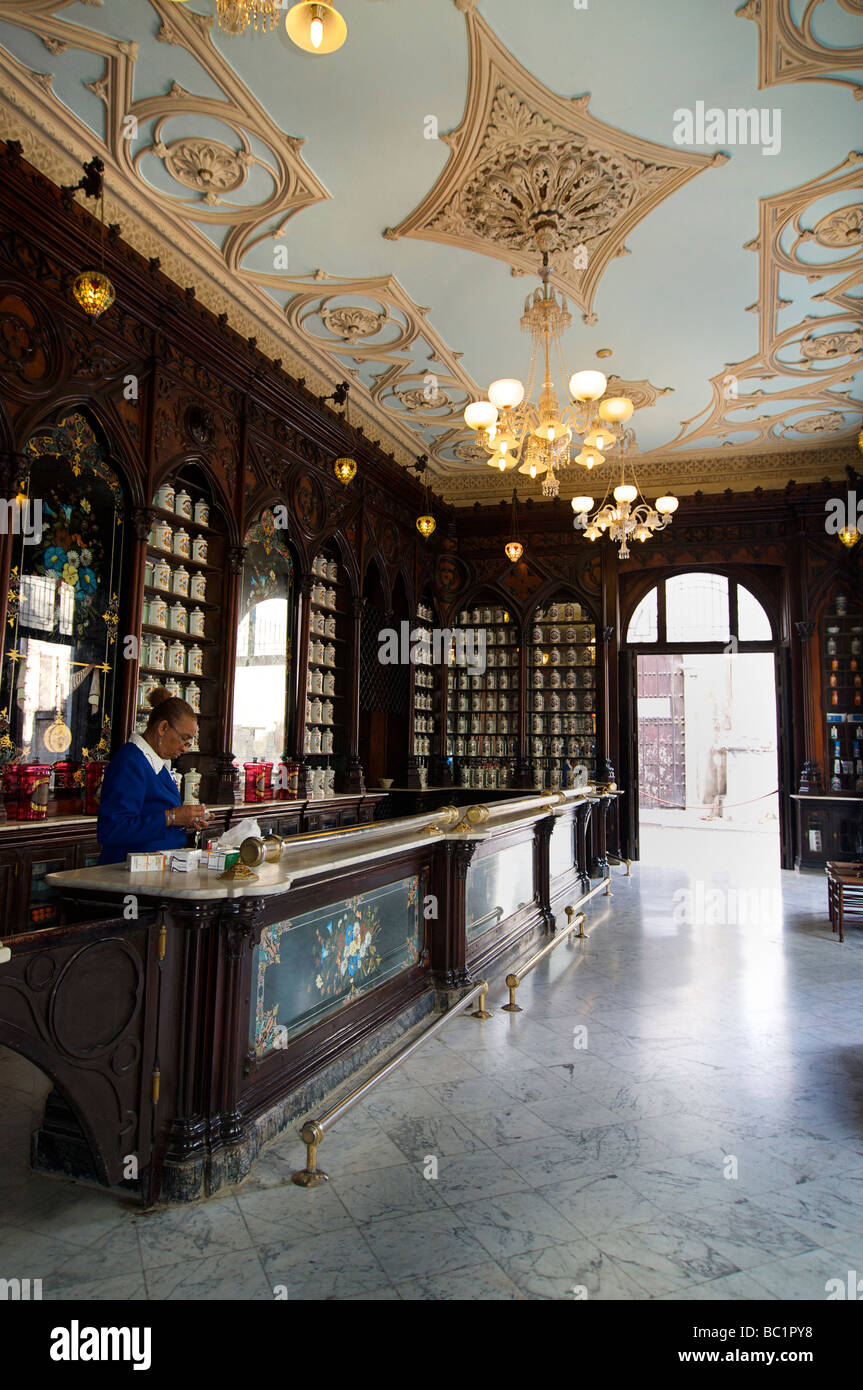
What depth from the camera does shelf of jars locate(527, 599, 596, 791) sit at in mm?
10516

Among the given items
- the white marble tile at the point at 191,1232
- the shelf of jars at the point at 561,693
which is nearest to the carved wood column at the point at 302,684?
the shelf of jars at the point at 561,693

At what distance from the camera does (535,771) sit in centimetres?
1059

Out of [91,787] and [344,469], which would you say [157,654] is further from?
[344,469]

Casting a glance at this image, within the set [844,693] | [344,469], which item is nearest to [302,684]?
[344,469]

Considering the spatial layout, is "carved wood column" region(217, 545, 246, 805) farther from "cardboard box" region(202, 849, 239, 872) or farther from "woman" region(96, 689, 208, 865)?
"cardboard box" region(202, 849, 239, 872)

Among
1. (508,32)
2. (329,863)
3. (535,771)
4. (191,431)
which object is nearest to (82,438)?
(191,431)

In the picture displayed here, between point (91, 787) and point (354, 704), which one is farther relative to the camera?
point (354, 704)

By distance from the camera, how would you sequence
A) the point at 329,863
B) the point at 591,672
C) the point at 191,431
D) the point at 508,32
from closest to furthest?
the point at 329,863 → the point at 508,32 → the point at 191,431 → the point at 591,672

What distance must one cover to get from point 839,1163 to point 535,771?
7753 millimetres

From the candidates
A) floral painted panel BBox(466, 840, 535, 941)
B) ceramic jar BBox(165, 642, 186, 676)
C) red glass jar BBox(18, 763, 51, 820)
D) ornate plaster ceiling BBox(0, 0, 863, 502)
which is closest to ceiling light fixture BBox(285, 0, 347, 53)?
ornate plaster ceiling BBox(0, 0, 863, 502)

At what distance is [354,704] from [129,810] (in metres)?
5.26

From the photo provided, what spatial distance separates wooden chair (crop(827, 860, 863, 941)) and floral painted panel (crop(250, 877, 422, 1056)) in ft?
13.2

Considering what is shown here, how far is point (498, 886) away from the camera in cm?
542

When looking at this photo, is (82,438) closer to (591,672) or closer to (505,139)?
(505,139)
